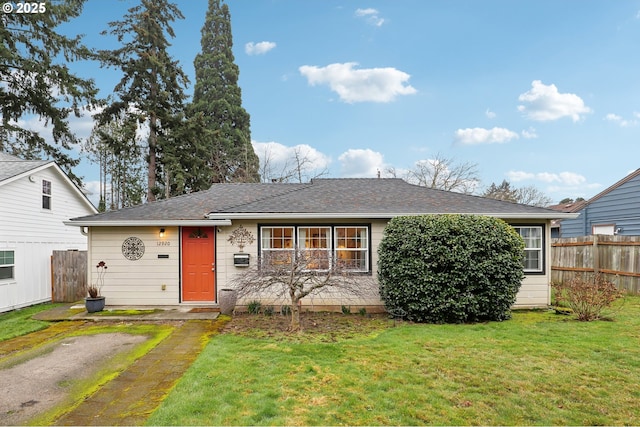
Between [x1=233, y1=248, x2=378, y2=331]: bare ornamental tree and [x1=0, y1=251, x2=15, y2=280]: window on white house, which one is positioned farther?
[x1=0, y1=251, x2=15, y2=280]: window on white house

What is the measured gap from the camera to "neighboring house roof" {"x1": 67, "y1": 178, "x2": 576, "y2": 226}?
822 centimetres

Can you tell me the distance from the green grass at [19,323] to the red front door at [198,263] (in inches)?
119

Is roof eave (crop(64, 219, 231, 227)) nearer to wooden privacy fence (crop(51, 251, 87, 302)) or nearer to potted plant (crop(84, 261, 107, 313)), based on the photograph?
potted plant (crop(84, 261, 107, 313))

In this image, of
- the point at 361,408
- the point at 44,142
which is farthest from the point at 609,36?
the point at 44,142

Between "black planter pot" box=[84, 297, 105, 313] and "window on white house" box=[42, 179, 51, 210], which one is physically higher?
"window on white house" box=[42, 179, 51, 210]

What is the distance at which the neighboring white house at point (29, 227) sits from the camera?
9227 mm

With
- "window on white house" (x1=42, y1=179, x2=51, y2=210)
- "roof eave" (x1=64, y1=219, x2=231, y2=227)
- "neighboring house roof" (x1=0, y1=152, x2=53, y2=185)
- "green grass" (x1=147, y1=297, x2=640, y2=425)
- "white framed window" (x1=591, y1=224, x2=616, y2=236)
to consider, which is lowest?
"green grass" (x1=147, y1=297, x2=640, y2=425)

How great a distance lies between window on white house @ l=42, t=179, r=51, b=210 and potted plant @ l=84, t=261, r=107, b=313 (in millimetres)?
4382

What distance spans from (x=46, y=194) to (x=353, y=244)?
34.2 ft

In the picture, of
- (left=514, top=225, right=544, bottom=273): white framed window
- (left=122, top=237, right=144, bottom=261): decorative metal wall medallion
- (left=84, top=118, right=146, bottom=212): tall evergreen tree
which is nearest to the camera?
(left=514, top=225, right=544, bottom=273): white framed window

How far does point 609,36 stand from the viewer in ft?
38.0

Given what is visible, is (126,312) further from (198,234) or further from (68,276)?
(68,276)

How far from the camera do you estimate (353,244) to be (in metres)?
8.58

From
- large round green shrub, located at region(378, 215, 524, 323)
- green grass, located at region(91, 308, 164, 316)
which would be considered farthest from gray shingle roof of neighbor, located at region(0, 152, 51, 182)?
large round green shrub, located at region(378, 215, 524, 323)
